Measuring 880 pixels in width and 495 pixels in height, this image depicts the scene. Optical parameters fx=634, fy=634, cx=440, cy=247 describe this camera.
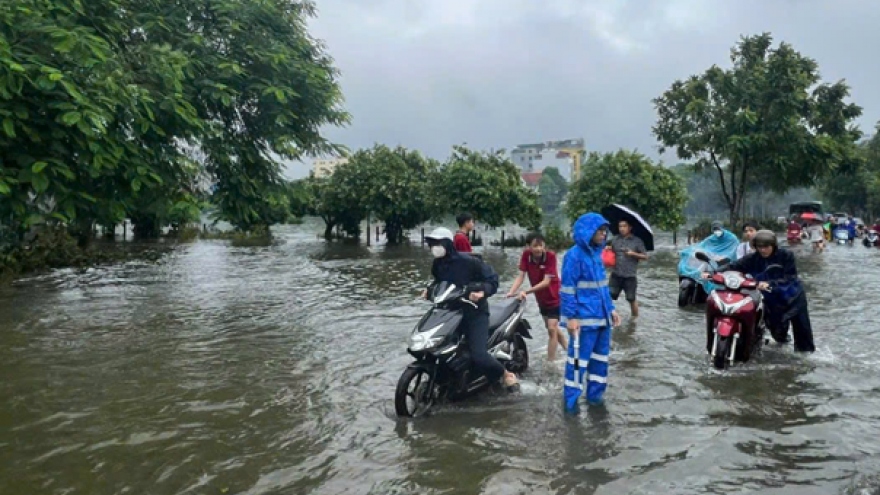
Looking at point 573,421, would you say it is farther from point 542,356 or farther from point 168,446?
point 168,446

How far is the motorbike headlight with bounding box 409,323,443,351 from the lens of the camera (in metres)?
5.03

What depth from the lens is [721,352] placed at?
645cm


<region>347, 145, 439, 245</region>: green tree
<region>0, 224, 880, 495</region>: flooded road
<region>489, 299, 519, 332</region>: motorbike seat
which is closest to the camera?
<region>0, 224, 880, 495</region>: flooded road

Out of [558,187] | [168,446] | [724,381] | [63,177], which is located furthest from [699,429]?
[558,187]

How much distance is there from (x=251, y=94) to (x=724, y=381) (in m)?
9.13

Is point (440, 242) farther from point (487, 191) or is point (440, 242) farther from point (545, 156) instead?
point (545, 156)

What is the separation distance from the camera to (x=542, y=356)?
294 inches

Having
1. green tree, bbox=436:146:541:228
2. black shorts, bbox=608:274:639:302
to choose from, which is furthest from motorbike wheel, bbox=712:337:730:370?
green tree, bbox=436:146:541:228

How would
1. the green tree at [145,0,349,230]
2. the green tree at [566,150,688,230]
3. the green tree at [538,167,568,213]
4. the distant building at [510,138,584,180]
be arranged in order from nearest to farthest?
the green tree at [145,0,349,230]
the green tree at [566,150,688,230]
the green tree at [538,167,568,213]
the distant building at [510,138,584,180]

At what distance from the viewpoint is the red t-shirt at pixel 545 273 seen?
698 centimetres

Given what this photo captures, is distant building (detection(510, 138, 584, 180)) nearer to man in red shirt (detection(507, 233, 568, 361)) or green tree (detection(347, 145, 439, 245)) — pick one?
green tree (detection(347, 145, 439, 245))

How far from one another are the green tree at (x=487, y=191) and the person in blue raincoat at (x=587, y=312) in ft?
76.8

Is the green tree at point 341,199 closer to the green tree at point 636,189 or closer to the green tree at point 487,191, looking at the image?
the green tree at point 487,191

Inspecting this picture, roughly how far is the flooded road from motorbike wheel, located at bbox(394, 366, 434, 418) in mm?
129
